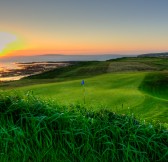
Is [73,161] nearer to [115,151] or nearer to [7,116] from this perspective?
[115,151]

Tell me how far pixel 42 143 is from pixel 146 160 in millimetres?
1697

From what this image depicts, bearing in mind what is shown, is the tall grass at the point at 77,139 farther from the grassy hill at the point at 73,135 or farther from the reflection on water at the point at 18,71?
the reflection on water at the point at 18,71

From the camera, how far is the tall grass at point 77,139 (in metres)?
5.36

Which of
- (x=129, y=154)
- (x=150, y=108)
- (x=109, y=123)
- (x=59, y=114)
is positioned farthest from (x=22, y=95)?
(x=150, y=108)

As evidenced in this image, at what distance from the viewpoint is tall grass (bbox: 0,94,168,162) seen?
17.6ft

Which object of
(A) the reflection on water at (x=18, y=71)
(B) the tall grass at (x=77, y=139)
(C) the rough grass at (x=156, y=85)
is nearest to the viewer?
(B) the tall grass at (x=77, y=139)

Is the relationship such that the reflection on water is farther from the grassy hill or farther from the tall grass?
the tall grass

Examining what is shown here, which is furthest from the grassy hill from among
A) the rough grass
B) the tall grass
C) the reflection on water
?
the reflection on water

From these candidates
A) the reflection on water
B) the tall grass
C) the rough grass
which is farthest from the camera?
the reflection on water

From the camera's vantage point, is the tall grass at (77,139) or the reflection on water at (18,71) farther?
the reflection on water at (18,71)

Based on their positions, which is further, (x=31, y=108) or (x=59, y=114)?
(x=31, y=108)

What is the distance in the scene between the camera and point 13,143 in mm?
5527

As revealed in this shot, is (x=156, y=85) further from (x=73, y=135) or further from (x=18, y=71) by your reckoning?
(x=18, y=71)

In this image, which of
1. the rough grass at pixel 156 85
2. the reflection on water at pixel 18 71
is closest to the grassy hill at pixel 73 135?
the rough grass at pixel 156 85
